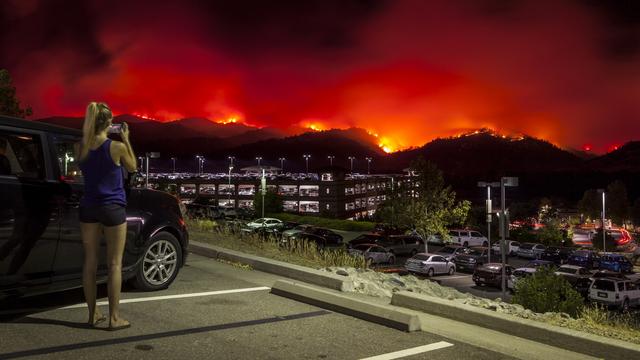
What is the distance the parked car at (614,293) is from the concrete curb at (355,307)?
23.8 m

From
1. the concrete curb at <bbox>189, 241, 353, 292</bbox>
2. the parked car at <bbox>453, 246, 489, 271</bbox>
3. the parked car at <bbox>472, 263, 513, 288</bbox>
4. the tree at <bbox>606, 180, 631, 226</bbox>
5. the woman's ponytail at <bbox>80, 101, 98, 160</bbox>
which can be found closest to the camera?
the woman's ponytail at <bbox>80, 101, 98, 160</bbox>

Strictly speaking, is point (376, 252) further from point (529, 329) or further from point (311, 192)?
point (311, 192)

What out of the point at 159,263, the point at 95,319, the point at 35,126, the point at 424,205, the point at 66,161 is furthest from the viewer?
the point at 424,205

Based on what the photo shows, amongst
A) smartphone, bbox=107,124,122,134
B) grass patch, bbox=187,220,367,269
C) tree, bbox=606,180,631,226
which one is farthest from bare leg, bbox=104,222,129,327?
tree, bbox=606,180,631,226

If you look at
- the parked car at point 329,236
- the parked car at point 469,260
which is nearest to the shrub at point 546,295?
the parked car at point 469,260

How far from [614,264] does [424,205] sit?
55.9 feet

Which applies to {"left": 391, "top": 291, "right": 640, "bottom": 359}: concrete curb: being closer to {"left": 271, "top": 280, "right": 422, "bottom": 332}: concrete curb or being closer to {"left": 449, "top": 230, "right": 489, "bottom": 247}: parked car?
{"left": 271, "top": 280, "right": 422, "bottom": 332}: concrete curb

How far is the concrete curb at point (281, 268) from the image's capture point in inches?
306

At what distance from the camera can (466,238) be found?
56.7m

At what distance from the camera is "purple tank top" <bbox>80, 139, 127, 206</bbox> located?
4.67 metres

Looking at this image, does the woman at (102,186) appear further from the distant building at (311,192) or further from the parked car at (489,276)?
the distant building at (311,192)

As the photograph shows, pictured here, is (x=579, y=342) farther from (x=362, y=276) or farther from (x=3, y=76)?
(x=3, y=76)

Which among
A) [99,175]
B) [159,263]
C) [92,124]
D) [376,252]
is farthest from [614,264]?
[92,124]

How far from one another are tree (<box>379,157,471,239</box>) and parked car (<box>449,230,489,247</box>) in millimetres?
3357
